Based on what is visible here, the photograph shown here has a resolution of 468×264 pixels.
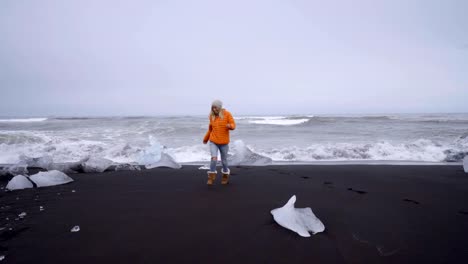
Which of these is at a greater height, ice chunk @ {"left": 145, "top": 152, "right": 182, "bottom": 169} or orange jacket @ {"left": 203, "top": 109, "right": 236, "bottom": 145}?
orange jacket @ {"left": 203, "top": 109, "right": 236, "bottom": 145}

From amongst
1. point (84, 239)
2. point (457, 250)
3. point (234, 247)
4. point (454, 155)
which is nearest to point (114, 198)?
point (84, 239)

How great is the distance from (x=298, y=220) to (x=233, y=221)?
0.69 m

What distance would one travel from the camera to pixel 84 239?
2484 millimetres

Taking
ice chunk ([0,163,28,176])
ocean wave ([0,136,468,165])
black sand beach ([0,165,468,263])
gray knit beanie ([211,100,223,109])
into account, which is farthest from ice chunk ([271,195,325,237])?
ice chunk ([0,163,28,176])

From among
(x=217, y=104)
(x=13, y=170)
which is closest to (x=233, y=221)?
(x=217, y=104)

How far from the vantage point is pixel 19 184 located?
428cm

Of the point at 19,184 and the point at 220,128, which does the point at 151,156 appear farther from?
the point at 220,128

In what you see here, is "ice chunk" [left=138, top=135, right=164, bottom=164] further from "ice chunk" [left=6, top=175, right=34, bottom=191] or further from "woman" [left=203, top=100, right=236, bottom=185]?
"ice chunk" [left=6, top=175, right=34, bottom=191]

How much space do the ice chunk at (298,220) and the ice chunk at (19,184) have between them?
3986 millimetres

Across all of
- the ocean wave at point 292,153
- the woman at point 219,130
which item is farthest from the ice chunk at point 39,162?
the woman at point 219,130

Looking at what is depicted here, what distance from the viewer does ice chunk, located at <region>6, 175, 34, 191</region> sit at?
13.9 feet

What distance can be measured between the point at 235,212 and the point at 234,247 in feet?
2.96

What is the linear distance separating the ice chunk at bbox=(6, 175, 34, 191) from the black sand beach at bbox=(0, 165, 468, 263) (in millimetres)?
160

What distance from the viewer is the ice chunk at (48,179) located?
14.3ft
